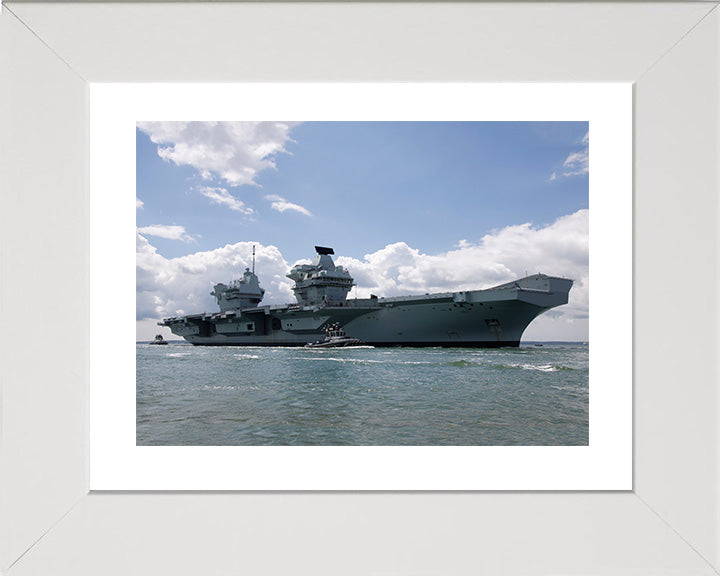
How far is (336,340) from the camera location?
18031mm

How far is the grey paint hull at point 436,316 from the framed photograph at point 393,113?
13.8 m

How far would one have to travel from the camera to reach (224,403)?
24.5ft

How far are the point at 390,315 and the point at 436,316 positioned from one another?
1.85 metres

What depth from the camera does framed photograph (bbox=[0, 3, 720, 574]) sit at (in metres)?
1.28

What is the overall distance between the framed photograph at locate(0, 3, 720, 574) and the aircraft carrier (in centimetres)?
1380

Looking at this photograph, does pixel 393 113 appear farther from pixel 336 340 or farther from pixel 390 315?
pixel 336 340

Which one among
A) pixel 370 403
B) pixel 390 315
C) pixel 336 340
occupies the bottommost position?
→ pixel 336 340

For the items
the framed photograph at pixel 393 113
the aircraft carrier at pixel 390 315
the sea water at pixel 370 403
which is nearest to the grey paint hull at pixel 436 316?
the aircraft carrier at pixel 390 315

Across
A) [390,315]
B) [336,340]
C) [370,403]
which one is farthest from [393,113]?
[336,340]

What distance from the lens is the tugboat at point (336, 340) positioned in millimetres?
17906
